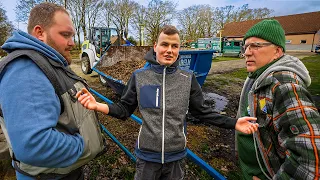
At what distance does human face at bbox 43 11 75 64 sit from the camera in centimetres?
124

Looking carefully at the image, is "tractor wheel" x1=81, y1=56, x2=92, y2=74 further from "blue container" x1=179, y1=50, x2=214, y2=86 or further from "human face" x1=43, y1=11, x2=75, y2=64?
"human face" x1=43, y1=11, x2=75, y2=64

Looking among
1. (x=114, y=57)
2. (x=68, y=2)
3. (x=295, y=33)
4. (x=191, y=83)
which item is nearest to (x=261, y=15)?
(x=295, y=33)

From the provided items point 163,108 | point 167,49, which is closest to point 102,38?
point 167,49

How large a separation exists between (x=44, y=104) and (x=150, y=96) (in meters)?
0.83

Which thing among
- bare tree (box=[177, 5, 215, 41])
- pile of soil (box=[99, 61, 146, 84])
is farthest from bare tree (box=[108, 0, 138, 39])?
pile of soil (box=[99, 61, 146, 84])

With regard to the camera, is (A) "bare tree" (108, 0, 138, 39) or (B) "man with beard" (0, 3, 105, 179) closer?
(B) "man with beard" (0, 3, 105, 179)

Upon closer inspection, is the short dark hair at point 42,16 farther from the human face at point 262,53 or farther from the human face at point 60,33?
the human face at point 262,53

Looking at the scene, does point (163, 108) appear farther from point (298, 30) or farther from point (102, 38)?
point (298, 30)

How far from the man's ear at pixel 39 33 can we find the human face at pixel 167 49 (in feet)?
3.02

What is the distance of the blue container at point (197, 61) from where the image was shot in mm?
5188

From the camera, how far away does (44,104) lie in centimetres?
101

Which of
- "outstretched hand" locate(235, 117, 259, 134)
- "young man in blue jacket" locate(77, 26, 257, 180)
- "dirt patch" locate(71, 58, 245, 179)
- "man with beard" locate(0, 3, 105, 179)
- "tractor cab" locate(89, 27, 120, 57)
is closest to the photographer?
"man with beard" locate(0, 3, 105, 179)

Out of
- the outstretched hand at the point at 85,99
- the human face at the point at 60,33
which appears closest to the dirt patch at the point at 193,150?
the outstretched hand at the point at 85,99

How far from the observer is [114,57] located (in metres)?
7.37
